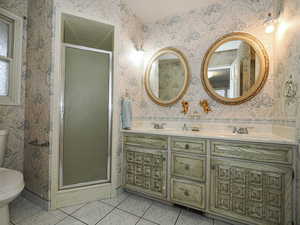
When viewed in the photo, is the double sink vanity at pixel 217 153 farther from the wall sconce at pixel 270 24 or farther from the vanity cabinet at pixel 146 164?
the wall sconce at pixel 270 24

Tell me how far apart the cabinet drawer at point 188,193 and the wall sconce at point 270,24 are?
1.77m

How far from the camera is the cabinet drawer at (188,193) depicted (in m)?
1.48

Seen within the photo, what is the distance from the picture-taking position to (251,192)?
1.28 m

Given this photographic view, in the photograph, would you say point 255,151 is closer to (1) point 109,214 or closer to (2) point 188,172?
(2) point 188,172

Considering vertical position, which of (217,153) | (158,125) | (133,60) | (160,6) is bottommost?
(217,153)

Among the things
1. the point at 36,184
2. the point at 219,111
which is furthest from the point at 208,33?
the point at 36,184

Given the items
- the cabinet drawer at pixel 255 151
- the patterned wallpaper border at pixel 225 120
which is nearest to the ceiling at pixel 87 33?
the patterned wallpaper border at pixel 225 120

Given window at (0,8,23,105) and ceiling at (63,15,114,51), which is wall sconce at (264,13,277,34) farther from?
window at (0,8,23,105)

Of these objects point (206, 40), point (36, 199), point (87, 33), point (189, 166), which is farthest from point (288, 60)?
point (36, 199)

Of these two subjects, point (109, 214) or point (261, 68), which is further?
point (261, 68)

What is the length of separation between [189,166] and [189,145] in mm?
218

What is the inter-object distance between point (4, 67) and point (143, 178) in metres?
2.10

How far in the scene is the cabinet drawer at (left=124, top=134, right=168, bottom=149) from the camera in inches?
66.9

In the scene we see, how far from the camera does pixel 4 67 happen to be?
175cm
